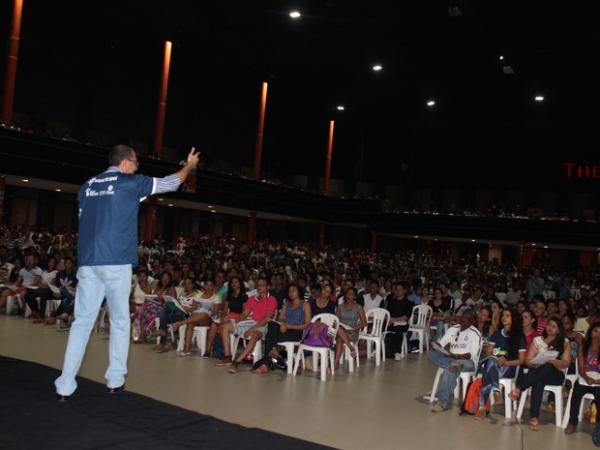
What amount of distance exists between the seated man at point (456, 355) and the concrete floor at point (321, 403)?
0.23 metres

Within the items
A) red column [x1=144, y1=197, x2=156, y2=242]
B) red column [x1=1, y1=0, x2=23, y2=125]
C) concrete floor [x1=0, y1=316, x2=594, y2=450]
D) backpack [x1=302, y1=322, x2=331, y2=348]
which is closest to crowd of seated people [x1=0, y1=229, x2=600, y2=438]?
backpack [x1=302, y1=322, x2=331, y2=348]

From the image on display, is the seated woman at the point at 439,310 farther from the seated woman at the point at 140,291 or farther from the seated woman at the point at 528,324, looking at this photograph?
the seated woman at the point at 140,291

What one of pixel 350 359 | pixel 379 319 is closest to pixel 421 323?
pixel 379 319

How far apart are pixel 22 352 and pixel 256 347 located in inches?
113

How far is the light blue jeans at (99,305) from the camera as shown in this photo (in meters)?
3.80

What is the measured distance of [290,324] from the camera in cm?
809

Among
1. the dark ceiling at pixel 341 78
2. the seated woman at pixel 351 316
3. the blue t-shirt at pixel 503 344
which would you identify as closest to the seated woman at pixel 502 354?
the blue t-shirt at pixel 503 344

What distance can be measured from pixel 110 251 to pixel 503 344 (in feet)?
15.4

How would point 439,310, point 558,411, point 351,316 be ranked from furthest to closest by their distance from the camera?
point 439,310 < point 351,316 < point 558,411

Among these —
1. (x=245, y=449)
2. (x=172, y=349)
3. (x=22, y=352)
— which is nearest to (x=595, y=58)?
(x=172, y=349)

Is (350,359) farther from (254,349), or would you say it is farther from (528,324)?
(528,324)

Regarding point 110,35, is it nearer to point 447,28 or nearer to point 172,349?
point 447,28

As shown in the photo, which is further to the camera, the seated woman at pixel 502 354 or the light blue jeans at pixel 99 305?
the seated woman at pixel 502 354

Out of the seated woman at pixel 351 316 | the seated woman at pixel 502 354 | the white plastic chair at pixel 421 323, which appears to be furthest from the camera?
the white plastic chair at pixel 421 323
